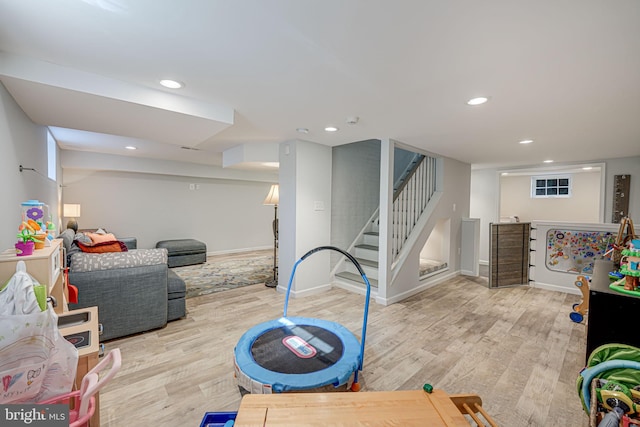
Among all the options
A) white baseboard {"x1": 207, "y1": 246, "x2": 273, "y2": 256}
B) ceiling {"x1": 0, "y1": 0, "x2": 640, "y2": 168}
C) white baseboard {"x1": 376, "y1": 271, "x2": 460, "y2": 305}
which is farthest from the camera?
white baseboard {"x1": 207, "y1": 246, "x2": 273, "y2": 256}

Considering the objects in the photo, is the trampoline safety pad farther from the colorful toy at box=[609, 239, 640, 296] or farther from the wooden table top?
the colorful toy at box=[609, 239, 640, 296]

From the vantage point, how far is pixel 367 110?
2.66 m

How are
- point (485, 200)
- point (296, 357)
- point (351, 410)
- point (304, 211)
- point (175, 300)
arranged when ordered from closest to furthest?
1. point (351, 410)
2. point (296, 357)
3. point (175, 300)
4. point (304, 211)
5. point (485, 200)

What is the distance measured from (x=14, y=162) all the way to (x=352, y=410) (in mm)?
2992

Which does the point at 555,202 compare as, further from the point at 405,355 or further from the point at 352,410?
the point at 352,410

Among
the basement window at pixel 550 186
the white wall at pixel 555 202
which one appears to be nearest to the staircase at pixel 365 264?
the white wall at pixel 555 202

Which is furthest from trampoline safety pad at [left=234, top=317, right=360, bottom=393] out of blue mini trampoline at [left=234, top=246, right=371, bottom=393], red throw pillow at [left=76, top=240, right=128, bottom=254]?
red throw pillow at [left=76, top=240, right=128, bottom=254]

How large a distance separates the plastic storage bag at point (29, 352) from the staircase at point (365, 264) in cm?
359

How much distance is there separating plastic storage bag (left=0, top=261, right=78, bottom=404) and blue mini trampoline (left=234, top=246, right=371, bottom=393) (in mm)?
980

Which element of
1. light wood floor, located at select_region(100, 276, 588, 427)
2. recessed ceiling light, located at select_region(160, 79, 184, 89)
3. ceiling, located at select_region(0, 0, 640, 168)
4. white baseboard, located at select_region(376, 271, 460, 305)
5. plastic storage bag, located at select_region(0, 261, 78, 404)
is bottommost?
light wood floor, located at select_region(100, 276, 588, 427)

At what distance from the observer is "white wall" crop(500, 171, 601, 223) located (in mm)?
7500

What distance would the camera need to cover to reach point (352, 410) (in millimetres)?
1057

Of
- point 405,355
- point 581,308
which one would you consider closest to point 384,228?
point 405,355

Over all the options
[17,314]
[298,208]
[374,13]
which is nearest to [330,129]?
[298,208]
